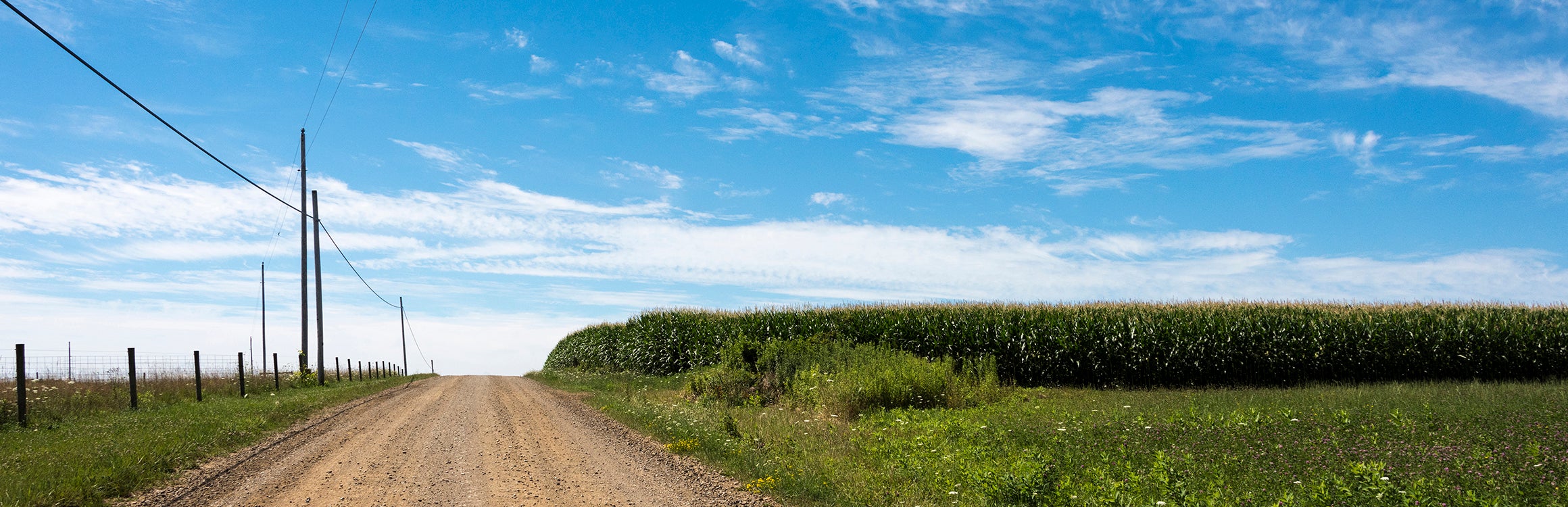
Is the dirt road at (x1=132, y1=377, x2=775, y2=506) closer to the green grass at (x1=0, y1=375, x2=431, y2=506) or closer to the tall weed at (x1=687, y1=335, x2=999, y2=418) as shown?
the green grass at (x1=0, y1=375, x2=431, y2=506)

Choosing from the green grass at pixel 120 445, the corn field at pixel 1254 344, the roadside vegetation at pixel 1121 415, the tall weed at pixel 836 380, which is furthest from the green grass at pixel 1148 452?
the corn field at pixel 1254 344

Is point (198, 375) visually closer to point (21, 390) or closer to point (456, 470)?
point (21, 390)

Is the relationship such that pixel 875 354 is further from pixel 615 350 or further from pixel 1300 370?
pixel 615 350

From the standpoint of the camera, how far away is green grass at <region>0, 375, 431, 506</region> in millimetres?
8461

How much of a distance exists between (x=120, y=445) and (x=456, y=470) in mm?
5457

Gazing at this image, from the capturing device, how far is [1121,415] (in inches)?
511

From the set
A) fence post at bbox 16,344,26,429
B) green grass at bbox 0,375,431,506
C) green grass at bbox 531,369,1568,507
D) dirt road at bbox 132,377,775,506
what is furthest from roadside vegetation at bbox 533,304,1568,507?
fence post at bbox 16,344,26,429

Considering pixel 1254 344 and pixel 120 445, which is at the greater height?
pixel 120 445

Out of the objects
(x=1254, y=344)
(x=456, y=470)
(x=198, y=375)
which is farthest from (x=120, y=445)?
(x=1254, y=344)

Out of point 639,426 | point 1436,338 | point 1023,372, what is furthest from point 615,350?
point 1436,338

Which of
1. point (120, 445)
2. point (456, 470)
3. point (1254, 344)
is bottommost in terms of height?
point (1254, 344)

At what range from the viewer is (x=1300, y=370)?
82.5 ft

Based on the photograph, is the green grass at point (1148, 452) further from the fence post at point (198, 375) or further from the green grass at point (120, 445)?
the fence post at point (198, 375)

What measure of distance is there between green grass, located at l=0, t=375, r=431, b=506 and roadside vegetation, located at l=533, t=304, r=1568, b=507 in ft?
21.1
